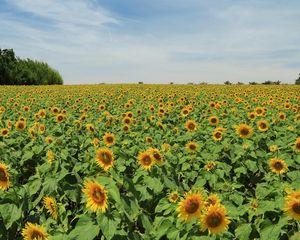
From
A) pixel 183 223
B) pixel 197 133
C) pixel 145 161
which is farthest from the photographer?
pixel 197 133

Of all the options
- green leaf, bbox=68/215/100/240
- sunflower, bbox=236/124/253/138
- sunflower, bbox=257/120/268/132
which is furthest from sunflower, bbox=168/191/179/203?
sunflower, bbox=257/120/268/132

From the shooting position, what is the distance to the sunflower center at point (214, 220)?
9.97ft

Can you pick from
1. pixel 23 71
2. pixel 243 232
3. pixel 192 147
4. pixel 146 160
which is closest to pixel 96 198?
pixel 243 232

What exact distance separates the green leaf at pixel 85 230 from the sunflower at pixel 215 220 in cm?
78

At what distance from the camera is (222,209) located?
3076 mm

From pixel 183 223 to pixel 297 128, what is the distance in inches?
249

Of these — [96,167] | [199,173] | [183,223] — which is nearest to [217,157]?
[199,173]

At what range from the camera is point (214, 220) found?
10.00ft

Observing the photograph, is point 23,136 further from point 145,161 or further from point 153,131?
point 145,161

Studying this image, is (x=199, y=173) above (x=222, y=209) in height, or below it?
below

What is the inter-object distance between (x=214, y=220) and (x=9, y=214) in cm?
168

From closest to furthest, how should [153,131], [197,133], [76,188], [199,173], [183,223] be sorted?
1. [183,223]
2. [76,188]
3. [199,173]
4. [197,133]
5. [153,131]

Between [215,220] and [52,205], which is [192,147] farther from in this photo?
[215,220]

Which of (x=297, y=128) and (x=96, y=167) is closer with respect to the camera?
(x=96, y=167)
